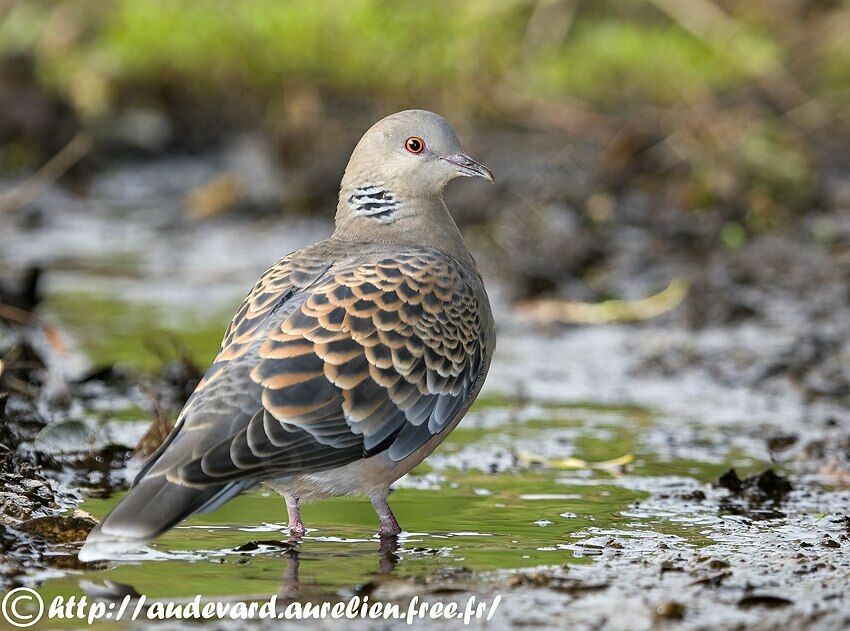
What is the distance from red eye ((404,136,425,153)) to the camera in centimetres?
520

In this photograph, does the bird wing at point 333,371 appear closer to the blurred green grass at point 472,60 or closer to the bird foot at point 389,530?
the bird foot at point 389,530

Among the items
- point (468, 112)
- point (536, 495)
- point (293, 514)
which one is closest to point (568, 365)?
point (536, 495)

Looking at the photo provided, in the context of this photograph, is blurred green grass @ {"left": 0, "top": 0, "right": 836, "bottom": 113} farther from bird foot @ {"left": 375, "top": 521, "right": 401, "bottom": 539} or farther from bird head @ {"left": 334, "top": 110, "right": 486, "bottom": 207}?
bird foot @ {"left": 375, "top": 521, "right": 401, "bottom": 539}

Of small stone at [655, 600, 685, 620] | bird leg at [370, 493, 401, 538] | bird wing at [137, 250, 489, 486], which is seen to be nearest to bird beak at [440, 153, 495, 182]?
bird wing at [137, 250, 489, 486]

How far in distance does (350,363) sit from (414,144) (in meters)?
1.14

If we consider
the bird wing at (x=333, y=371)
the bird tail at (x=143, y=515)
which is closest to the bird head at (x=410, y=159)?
the bird wing at (x=333, y=371)

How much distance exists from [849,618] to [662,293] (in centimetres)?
474

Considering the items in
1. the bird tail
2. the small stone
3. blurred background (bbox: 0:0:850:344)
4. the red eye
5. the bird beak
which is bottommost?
the small stone

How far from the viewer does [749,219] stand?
9.15 meters

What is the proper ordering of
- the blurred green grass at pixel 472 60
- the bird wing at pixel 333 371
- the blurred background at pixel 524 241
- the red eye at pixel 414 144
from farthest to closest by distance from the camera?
the blurred green grass at pixel 472 60 < the red eye at pixel 414 144 < the blurred background at pixel 524 241 < the bird wing at pixel 333 371

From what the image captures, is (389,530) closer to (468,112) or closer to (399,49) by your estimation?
(468,112)

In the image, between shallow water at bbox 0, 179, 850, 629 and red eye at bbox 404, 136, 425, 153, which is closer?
shallow water at bbox 0, 179, 850, 629

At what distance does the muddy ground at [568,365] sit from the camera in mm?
3973

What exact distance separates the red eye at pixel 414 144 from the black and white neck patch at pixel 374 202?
0.17m
